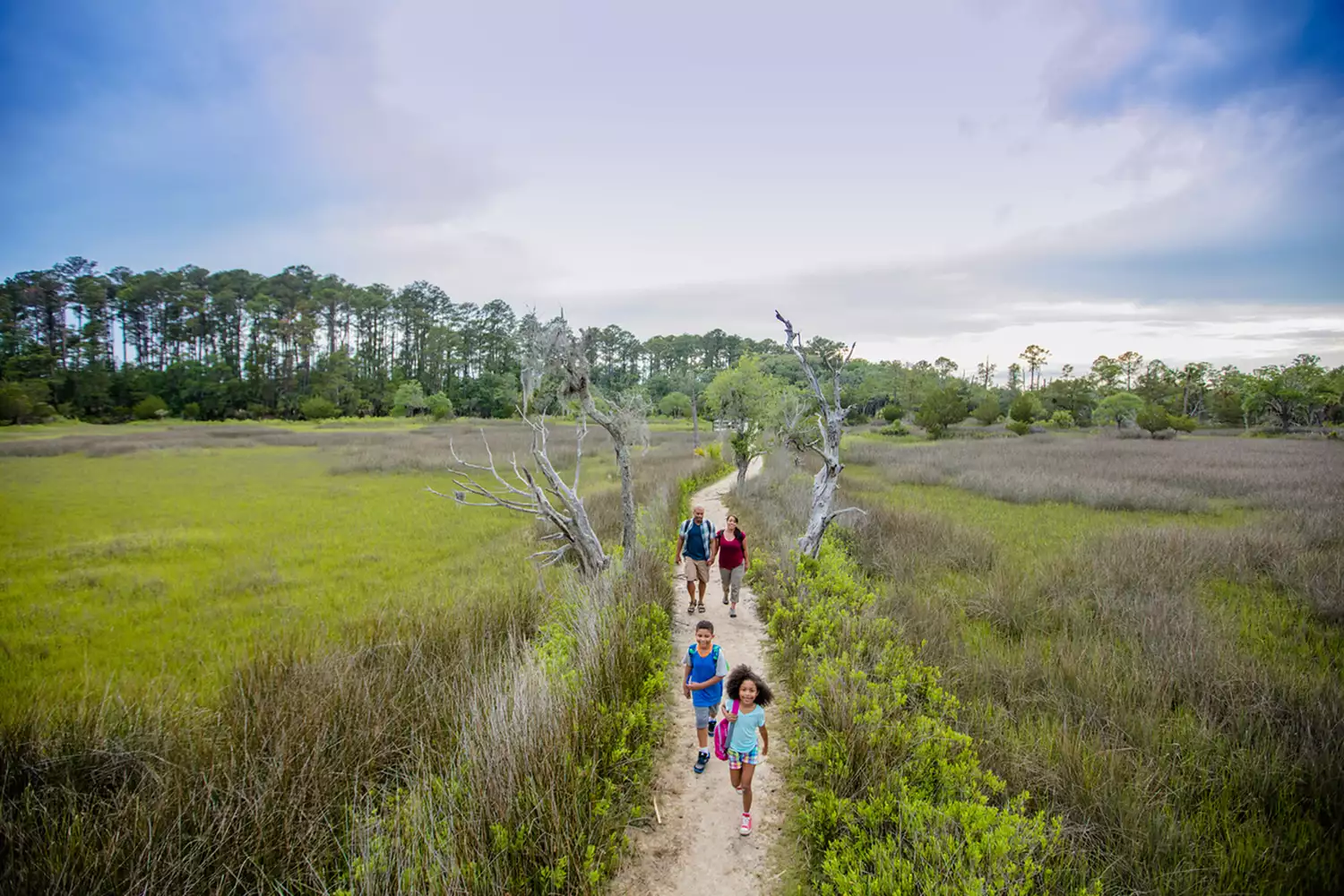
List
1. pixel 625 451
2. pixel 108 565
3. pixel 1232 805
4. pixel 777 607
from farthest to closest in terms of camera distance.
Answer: pixel 108 565, pixel 625 451, pixel 777 607, pixel 1232 805

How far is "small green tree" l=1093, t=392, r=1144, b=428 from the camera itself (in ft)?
172

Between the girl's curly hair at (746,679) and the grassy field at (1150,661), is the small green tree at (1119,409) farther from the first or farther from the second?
the girl's curly hair at (746,679)

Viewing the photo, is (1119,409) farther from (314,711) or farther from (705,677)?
(314,711)

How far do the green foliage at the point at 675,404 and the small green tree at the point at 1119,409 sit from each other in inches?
1871

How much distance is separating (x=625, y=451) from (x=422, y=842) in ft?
21.3

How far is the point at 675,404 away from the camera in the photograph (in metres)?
75.8

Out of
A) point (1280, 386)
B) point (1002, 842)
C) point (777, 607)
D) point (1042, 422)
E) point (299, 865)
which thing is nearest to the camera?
point (1002, 842)

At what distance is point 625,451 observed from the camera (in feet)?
30.5

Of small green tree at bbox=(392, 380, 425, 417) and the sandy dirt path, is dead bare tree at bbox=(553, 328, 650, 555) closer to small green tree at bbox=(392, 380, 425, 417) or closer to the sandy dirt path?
the sandy dirt path

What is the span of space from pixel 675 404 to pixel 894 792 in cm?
7247

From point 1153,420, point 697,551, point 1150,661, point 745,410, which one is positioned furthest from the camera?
point 1153,420

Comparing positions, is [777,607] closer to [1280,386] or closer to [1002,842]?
[1002,842]

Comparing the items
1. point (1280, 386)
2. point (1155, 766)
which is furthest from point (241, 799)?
point (1280, 386)

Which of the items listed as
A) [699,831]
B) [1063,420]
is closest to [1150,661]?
[699,831]
